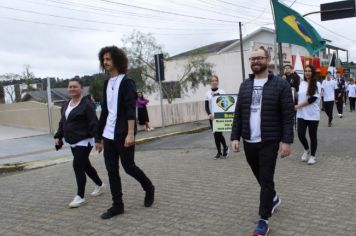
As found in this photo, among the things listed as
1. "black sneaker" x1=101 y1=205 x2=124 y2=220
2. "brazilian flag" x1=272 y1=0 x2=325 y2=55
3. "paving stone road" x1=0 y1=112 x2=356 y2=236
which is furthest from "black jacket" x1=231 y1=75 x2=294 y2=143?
"brazilian flag" x1=272 y1=0 x2=325 y2=55

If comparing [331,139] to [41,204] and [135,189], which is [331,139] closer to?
[135,189]

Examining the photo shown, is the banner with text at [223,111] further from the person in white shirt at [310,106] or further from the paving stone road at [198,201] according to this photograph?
the person in white shirt at [310,106]

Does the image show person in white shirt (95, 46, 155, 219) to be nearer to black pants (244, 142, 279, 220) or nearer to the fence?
black pants (244, 142, 279, 220)

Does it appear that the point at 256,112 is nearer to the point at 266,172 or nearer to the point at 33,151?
the point at 266,172

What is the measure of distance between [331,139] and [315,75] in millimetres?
3384

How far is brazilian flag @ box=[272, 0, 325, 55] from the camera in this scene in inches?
537

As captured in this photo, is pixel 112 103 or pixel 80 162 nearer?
pixel 112 103

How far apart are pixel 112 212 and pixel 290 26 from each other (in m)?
10.4

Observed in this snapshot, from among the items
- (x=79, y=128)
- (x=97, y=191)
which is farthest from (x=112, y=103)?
(x=97, y=191)

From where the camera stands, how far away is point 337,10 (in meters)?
18.8

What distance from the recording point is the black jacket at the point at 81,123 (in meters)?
5.98

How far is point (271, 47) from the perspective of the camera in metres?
32.6

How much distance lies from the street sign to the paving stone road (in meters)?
10.2

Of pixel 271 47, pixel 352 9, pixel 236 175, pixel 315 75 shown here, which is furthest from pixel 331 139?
pixel 271 47
